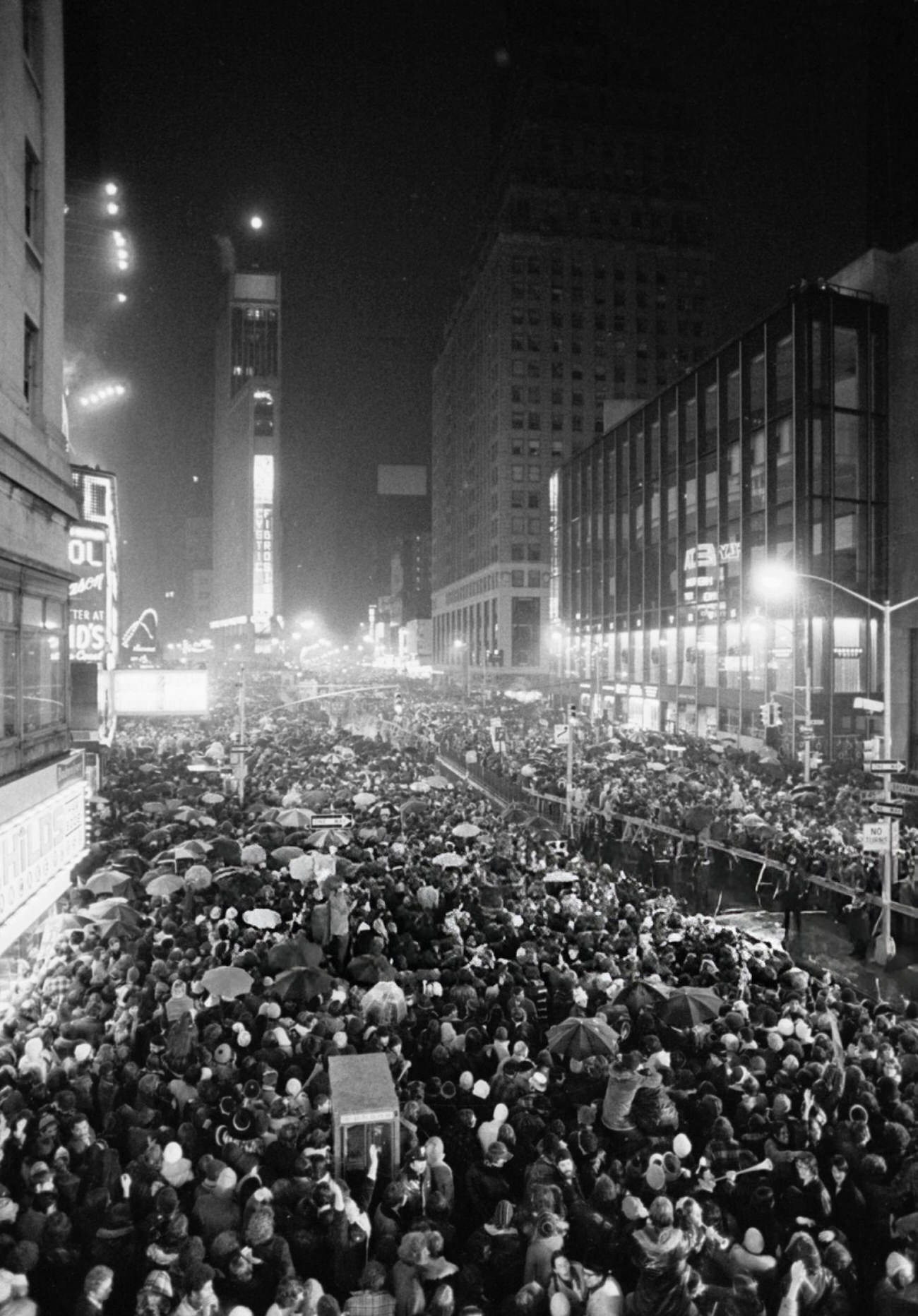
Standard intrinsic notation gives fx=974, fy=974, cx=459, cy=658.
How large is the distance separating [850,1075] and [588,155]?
4978 inches

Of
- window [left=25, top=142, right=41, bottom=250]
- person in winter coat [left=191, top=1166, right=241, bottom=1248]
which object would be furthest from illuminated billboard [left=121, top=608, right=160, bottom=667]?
person in winter coat [left=191, top=1166, right=241, bottom=1248]

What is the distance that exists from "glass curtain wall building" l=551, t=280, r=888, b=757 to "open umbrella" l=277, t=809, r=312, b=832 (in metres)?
25.4

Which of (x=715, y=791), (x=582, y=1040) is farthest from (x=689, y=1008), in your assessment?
(x=715, y=791)

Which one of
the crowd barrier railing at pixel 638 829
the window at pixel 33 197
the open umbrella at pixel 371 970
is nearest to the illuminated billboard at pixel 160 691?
the crowd barrier railing at pixel 638 829

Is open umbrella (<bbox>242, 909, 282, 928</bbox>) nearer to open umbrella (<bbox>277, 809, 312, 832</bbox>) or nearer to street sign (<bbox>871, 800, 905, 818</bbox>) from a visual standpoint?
open umbrella (<bbox>277, 809, 312, 832</bbox>)

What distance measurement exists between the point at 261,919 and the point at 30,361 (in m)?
8.48

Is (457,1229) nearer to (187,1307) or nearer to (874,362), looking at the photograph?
(187,1307)

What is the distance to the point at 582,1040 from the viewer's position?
33.5 feet

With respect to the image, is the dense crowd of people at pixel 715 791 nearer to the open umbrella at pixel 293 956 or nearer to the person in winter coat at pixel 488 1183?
the open umbrella at pixel 293 956

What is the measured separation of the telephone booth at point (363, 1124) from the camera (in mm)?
8555

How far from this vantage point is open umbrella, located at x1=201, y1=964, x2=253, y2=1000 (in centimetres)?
1154

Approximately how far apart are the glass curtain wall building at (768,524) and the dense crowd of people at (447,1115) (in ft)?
97.3

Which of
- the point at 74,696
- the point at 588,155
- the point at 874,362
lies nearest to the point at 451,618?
the point at 588,155

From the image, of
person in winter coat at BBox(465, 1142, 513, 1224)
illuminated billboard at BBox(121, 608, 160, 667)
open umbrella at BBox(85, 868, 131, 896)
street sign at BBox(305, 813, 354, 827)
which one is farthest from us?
illuminated billboard at BBox(121, 608, 160, 667)
